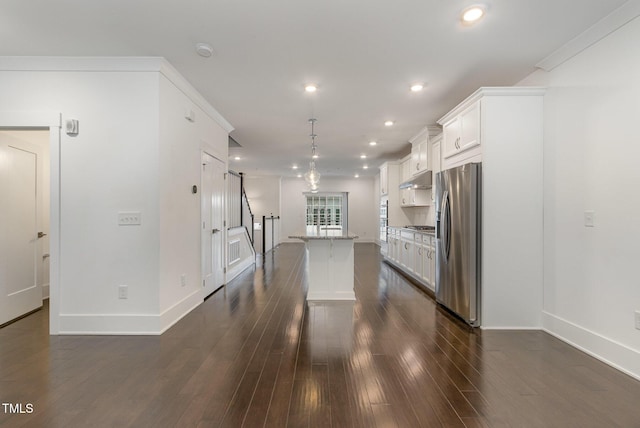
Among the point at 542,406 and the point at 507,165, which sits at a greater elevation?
the point at 507,165

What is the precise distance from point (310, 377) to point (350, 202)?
10226 millimetres

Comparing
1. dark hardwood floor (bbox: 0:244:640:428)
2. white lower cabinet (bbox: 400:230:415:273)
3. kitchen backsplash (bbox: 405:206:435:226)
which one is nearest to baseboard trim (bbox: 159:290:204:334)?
dark hardwood floor (bbox: 0:244:640:428)

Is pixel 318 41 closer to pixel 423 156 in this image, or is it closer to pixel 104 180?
pixel 104 180

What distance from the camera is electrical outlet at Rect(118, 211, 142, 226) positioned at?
301 centimetres

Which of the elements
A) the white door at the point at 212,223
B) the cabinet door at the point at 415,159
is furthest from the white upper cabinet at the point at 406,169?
the white door at the point at 212,223

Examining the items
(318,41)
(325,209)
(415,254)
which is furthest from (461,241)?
(325,209)

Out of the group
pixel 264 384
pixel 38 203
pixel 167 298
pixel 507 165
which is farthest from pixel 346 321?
pixel 38 203

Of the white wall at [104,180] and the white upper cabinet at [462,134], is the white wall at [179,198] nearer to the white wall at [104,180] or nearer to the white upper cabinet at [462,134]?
the white wall at [104,180]

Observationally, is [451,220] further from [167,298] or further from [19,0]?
[19,0]

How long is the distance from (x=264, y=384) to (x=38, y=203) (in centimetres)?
389

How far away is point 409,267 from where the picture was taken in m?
5.55

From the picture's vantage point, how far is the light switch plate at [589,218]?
103 inches

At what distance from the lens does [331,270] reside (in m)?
4.17

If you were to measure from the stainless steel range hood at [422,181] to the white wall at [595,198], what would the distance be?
2.57m
